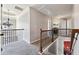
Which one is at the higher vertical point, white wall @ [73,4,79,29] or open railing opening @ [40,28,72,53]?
white wall @ [73,4,79,29]

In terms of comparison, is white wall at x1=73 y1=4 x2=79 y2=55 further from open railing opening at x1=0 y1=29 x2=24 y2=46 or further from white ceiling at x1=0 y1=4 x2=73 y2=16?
open railing opening at x1=0 y1=29 x2=24 y2=46

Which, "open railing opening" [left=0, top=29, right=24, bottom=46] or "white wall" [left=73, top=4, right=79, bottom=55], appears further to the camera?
"open railing opening" [left=0, top=29, right=24, bottom=46]

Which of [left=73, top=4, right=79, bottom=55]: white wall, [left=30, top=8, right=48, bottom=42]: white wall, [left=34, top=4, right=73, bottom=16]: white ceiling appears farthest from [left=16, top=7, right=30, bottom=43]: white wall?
[left=73, top=4, right=79, bottom=55]: white wall

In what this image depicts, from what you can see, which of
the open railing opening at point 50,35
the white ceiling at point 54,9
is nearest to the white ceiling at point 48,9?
the white ceiling at point 54,9

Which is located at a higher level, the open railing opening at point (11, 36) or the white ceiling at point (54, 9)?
the white ceiling at point (54, 9)

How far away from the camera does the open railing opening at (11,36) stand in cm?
168

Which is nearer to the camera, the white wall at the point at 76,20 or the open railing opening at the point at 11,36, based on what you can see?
the white wall at the point at 76,20

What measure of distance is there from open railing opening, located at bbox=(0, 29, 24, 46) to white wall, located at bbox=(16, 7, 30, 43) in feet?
0.25

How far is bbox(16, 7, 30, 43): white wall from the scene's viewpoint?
171 centimetres

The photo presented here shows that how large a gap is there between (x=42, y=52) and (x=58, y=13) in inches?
31.7

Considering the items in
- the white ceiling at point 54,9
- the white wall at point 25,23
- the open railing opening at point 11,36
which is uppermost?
the white ceiling at point 54,9

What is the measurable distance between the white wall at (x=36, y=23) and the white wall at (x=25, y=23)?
6 cm

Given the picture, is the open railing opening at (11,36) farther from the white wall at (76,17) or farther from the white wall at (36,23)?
the white wall at (76,17)
